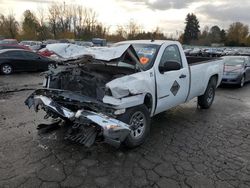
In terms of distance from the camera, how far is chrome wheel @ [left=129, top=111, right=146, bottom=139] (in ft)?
14.0

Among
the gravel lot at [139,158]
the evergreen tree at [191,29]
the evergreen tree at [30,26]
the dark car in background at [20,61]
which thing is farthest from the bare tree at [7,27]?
the gravel lot at [139,158]

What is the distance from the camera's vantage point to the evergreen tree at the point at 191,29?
9075cm

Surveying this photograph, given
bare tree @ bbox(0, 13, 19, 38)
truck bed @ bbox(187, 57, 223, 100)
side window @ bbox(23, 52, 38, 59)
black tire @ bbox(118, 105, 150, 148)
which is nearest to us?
black tire @ bbox(118, 105, 150, 148)

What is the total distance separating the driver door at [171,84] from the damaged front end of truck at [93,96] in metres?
0.67

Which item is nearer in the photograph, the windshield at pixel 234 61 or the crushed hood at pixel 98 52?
the crushed hood at pixel 98 52

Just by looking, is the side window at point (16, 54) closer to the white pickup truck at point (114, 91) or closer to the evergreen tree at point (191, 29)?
the white pickup truck at point (114, 91)

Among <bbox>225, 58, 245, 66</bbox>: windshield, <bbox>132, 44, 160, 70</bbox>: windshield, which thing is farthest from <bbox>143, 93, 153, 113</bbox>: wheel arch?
<bbox>225, 58, 245, 66</bbox>: windshield

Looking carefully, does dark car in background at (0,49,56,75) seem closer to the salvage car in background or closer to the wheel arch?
the salvage car in background

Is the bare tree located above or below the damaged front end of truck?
above

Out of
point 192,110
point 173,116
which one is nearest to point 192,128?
point 173,116

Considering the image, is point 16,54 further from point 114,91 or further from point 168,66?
point 114,91

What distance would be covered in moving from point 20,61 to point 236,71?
1185cm

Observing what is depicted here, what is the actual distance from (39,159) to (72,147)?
65cm

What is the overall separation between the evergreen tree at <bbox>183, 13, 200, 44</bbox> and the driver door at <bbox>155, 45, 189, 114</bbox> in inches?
3509
